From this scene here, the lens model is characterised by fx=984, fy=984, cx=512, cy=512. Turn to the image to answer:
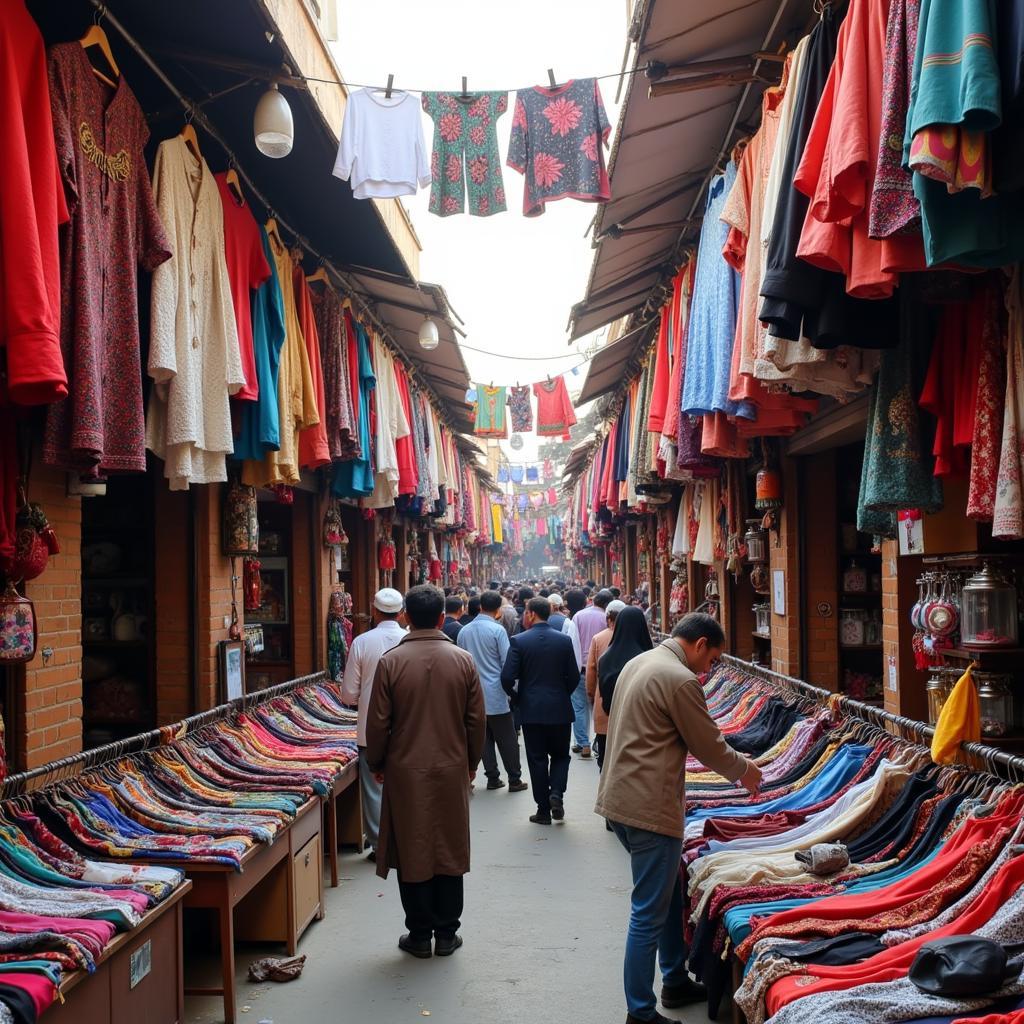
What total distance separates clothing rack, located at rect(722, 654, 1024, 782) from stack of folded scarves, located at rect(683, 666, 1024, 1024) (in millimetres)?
87

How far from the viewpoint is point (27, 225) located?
3121 mm

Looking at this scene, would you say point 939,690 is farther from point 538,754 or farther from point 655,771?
point 538,754

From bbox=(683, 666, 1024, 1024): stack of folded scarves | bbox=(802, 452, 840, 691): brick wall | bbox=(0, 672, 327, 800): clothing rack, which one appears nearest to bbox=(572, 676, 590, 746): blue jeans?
bbox=(802, 452, 840, 691): brick wall

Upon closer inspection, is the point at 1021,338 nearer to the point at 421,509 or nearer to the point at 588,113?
the point at 588,113

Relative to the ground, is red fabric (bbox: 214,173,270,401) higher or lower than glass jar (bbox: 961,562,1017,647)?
higher

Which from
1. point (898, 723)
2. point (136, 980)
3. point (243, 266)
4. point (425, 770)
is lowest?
point (136, 980)

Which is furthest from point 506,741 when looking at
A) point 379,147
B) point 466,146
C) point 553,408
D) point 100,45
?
point 553,408

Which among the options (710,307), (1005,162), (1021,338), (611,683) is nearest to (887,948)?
(1021,338)

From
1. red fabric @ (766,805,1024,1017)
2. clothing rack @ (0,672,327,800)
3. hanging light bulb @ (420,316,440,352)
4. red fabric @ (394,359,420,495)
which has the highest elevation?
hanging light bulb @ (420,316,440,352)

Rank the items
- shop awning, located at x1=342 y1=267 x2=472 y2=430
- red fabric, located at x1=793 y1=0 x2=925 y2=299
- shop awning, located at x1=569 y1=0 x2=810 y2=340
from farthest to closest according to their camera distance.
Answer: shop awning, located at x1=342 y1=267 x2=472 y2=430 < shop awning, located at x1=569 y1=0 x2=810 y2=340 < red fabric, located at x1=793 y1=0 x2=925 y2=299

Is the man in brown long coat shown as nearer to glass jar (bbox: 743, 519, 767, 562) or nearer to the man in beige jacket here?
the man in beige jacket

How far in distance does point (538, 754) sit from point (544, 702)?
1.64 feet

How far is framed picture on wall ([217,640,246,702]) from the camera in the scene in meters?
6.70

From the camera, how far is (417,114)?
6.12 m
